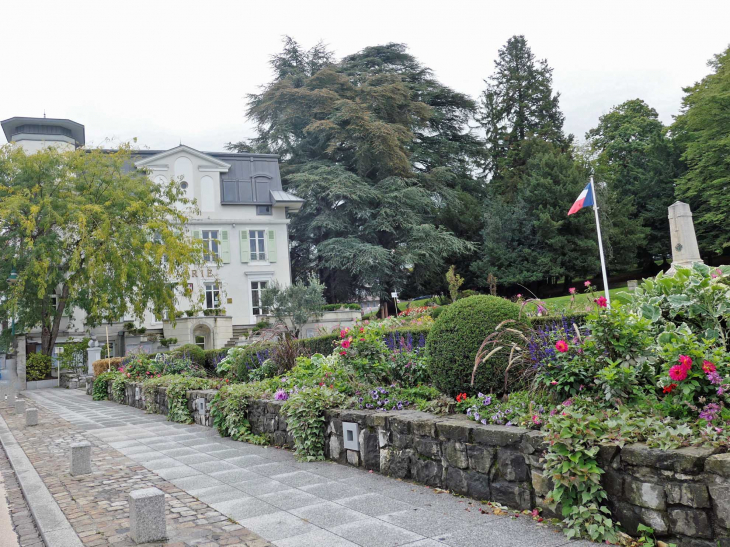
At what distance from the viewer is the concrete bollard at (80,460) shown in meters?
6.92

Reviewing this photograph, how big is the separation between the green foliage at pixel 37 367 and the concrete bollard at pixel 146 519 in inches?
1002

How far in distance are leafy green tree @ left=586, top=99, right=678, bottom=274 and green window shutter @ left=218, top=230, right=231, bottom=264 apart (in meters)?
23.4

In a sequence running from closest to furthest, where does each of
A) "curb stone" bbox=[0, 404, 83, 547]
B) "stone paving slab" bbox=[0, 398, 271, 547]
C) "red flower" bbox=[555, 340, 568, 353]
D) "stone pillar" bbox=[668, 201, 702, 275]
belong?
"stone paving slab" bbox=[0, 398, 271, 547], "curb stone" bbox=[0, 404, 83, 547], "red flower" bbox=[555, 340, 568, 353], "stone pillar" bbox=[668, 201, 702, 275]

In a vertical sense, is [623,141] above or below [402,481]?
above

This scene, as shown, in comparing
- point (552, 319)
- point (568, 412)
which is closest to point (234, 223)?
point (552, 319)

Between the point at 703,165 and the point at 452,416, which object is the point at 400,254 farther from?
the point at 452,416

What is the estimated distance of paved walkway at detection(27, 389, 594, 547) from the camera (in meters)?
4.05

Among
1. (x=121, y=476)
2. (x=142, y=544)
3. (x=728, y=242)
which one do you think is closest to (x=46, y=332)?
(x=121, y=476)

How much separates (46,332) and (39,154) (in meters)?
8.27

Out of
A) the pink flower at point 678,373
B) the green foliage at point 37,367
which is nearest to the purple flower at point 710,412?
the pink flower at point 678,373

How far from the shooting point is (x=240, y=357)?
38.2 feet

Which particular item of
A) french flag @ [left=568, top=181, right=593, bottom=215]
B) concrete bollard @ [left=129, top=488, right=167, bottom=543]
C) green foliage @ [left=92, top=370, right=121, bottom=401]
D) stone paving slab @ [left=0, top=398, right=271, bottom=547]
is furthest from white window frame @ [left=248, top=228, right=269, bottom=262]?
concrete bollard @ [left=129, top=488, right=167, bottom=543]

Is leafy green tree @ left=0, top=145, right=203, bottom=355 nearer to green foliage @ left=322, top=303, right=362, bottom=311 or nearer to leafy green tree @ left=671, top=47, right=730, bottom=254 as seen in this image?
green foliage @ left=322, top=303, right=362, bottom=311

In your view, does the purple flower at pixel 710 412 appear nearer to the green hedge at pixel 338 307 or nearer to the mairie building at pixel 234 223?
the green hedge at pixel 338 307
